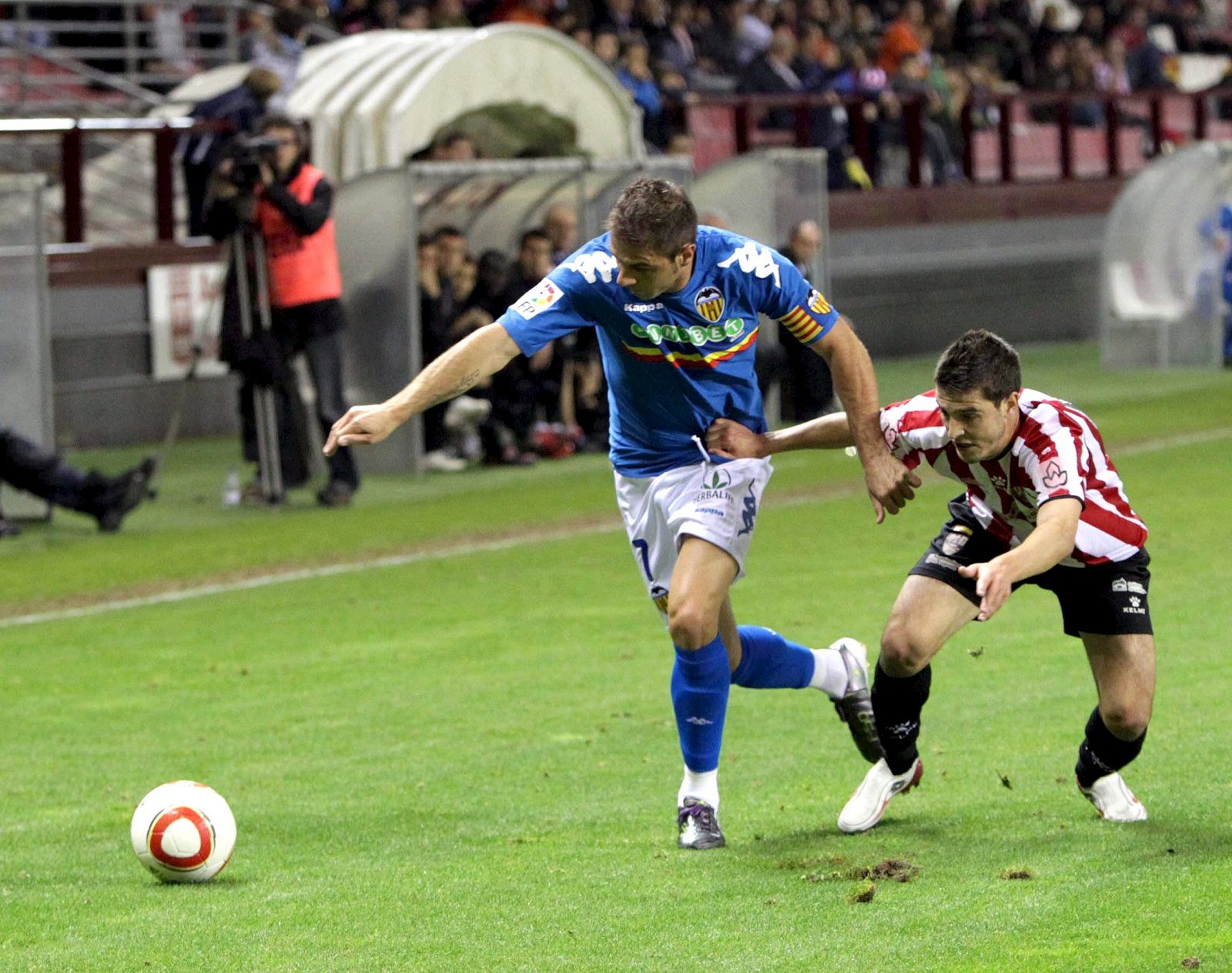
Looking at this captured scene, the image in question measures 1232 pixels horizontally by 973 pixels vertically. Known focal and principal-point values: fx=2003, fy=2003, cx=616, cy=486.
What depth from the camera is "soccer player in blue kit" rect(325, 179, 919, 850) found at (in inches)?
213

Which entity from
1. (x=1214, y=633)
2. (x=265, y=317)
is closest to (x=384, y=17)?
(x=265, y=317)

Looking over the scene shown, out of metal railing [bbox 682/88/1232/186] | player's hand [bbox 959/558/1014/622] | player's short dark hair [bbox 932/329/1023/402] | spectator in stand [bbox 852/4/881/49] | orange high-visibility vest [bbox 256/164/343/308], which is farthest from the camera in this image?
spectator in stand [bbox 852/4/881/49]

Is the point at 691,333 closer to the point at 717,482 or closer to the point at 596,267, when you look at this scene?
the point at 596,267

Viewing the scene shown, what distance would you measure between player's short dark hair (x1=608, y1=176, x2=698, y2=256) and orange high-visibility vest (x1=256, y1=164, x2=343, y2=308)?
7.93 meters

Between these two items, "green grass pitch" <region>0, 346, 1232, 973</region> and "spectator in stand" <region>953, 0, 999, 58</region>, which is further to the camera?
"spectator in stand" <region>953, 0, 999, 58</region>

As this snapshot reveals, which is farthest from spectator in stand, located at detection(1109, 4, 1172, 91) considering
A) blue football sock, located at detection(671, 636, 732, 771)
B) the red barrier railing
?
blue football sock, located at detection(671, 636, 732, 771)

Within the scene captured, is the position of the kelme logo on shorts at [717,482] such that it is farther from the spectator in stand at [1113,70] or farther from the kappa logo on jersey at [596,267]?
the spectator in stand at [1113,70]

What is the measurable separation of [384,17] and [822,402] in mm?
6471

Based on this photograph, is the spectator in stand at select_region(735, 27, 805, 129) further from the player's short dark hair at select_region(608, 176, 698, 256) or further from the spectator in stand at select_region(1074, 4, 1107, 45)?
the player's short dark hair at select_region(608, 176, 698, 256)

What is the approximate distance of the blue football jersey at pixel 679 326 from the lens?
5602mm

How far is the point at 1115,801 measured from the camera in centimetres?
562

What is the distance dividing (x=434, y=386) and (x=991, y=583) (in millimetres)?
1576

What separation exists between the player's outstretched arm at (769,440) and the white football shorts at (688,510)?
0.32 ft

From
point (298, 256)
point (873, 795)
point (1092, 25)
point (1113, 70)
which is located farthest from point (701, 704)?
point (1092, 25)
